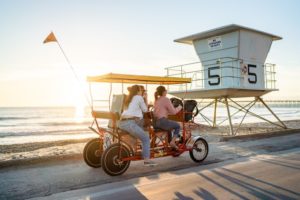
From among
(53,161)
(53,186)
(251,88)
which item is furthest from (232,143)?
(53,186)

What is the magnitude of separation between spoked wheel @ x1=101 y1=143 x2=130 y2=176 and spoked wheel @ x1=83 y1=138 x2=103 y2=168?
45.2 inches

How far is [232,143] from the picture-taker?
13531 mm

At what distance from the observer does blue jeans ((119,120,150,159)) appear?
798 cm

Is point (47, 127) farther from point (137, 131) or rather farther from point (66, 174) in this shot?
point (137, 131)

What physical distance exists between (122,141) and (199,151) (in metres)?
2.62

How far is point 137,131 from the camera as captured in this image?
Result: 26.2ft

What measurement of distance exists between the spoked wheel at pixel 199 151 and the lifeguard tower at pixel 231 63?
646 centimetres

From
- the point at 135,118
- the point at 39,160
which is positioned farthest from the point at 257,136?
the point at 39,160

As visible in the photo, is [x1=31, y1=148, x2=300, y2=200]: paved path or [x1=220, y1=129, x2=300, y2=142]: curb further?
[x1=220, y1=129, x2=300, y2=142]: curb

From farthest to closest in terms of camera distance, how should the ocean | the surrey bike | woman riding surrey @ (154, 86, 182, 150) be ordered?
the ocean
woman riding surrey @ (154, 86, 182, 150)
the surrey bike

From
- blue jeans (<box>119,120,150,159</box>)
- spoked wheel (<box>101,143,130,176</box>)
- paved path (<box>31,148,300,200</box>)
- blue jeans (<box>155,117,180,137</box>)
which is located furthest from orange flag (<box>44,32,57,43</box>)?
paved path (<box>31,148,300,200</box>)

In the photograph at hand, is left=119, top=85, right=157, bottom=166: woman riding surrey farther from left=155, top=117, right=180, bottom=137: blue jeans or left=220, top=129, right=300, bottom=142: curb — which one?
left=220, top=129, right=300, bottom=142: curb

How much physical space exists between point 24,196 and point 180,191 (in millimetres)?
2905

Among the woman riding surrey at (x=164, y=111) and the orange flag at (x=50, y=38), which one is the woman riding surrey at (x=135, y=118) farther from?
the orange flag at (x=50, y=38)
